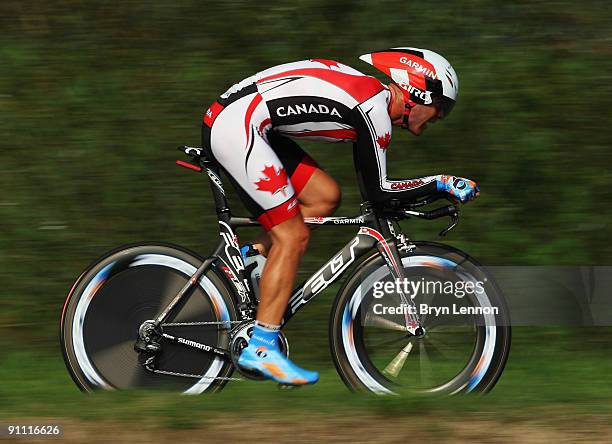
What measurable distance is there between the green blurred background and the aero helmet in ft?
6.67

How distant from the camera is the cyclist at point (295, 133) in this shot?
205 inches

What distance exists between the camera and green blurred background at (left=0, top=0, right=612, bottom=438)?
23.7 feet

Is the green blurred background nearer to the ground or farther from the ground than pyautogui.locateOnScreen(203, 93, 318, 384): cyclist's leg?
farther from the ground

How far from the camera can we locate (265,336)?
17.3 ft

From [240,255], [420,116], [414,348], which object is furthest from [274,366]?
[420,116]

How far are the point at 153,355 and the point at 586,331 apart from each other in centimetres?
317

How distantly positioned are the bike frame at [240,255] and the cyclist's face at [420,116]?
48 cm

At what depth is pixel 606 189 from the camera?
7.28m

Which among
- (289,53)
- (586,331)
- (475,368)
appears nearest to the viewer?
(475,368)

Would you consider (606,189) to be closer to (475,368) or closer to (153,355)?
(475,368)

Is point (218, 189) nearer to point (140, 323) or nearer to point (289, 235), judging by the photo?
point (289, 235)

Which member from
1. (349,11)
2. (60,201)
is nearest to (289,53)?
(349,11)

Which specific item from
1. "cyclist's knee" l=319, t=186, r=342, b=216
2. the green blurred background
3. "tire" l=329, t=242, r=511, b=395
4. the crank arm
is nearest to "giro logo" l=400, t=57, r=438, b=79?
"cyclist's knee" l=319, t=186, r=342, b=216
